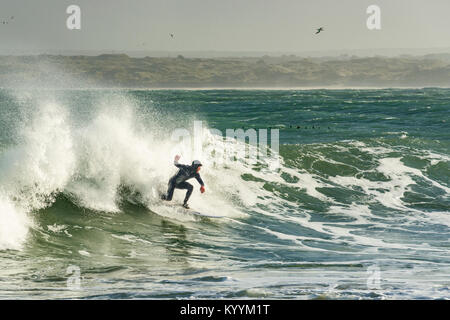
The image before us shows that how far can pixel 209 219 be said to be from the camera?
16.3 meters

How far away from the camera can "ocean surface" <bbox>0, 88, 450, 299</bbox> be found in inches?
394

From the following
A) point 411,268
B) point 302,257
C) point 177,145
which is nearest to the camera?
point 411,268

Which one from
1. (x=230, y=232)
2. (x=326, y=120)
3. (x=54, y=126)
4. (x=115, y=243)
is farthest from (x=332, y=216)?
(x=326, y=120)

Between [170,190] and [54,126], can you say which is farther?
[54,126]

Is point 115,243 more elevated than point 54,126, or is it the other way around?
point 54,126

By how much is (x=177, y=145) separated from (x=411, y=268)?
10.6 m

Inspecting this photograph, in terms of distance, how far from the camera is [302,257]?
41.4 feet

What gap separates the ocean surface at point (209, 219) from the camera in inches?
394

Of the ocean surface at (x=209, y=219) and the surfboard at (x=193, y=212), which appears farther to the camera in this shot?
the surfboard at (x=193, y=212)

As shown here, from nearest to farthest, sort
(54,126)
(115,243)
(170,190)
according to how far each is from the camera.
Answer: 1. (115,243)
2. (170,190)
3. (54,126)

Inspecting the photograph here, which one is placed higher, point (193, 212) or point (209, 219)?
point (193, 212)

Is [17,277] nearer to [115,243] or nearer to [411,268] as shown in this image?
[115,243]

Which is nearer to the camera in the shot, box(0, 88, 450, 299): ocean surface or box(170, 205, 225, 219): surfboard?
box(0, 88, 450, 299): ocean surface

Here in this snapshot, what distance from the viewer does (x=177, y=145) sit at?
2052 centimetres
